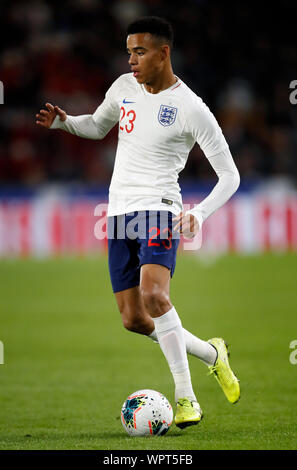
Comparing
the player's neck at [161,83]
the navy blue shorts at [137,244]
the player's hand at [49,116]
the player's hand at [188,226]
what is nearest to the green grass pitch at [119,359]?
the navy blue shorts at [137,244]

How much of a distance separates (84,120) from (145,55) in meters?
0.75

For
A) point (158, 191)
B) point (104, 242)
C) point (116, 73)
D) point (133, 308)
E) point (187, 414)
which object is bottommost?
point (187, 414)

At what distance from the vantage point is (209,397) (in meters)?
6.06

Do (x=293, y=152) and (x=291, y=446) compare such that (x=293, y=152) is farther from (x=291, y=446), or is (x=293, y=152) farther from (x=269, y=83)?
(x=291, y=446)

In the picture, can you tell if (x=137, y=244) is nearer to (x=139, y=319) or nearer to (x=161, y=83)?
(x=139, y=319)

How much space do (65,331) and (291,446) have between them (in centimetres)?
518

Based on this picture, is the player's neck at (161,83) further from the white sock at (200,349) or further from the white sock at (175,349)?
the white sock at (200,349)

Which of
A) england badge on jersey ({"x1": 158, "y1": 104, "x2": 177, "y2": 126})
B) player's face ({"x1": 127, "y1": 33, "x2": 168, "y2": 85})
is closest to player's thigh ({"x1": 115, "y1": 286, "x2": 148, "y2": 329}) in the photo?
england badge on jersey ({"x1": 158, "y1": 104, "x2": 177, "y2": 126})

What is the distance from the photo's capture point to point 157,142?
16.6ft

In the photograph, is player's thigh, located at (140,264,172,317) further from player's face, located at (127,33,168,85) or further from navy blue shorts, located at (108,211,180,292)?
player's face, located at (127,33,168,85)

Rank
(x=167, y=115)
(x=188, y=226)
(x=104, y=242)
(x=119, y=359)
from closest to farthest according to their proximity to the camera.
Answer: (x=188, y=226), (x=167, y=115), (x=119, y=359), (x=104, y=242)

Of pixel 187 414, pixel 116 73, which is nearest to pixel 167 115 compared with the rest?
pixel 187 414

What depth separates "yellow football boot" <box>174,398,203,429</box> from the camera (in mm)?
4758

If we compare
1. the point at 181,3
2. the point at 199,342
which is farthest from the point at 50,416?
the point at 181,3
